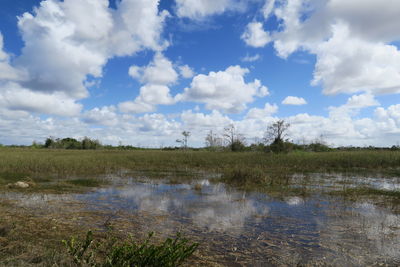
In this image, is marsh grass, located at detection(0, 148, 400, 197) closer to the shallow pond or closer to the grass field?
the grass field

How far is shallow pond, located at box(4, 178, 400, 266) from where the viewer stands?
5324 millimetres

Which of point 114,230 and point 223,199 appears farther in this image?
point 223,199

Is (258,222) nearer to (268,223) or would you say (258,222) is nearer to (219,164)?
(268,223)

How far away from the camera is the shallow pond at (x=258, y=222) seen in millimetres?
5324

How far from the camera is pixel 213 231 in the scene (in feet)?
22.0

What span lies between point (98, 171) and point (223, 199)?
476 inches

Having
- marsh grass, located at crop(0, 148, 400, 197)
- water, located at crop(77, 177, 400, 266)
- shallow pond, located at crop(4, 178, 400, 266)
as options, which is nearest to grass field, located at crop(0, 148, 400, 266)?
marsh grass, located at crop(0, 148, 400, 197)

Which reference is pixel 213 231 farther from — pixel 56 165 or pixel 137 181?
pixel 56 165

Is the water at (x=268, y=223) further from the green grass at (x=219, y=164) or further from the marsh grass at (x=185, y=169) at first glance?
the green grass at (x=219, y=164)

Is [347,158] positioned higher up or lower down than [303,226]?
higher up

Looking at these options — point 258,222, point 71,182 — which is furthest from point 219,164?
point 258,222

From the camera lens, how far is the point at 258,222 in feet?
24.7

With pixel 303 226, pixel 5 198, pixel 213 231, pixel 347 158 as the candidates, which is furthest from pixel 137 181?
pixel 347 158

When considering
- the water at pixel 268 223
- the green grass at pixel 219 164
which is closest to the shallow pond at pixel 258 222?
the water at pixel 268 223
